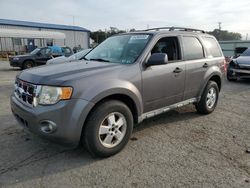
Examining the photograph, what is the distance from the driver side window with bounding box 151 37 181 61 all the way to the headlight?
196cm

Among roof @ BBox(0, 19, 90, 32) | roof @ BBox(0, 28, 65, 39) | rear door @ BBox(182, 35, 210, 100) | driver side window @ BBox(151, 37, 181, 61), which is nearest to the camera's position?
driver side window @ BBox(151, 37, 181, 61)

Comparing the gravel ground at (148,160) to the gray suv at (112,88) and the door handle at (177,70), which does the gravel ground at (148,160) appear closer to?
the gray suv at (112,88)

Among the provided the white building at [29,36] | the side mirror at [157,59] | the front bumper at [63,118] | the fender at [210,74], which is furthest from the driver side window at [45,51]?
the white building at [29,36]

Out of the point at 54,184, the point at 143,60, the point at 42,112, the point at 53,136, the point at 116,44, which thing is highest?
the point at 116,44

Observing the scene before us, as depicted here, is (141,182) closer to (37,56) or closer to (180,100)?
(180,100)

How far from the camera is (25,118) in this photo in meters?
3.16

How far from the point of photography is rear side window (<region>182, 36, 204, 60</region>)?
4.63 metres

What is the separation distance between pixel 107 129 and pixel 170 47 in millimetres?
2064

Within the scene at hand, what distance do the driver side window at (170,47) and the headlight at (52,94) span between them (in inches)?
77.1

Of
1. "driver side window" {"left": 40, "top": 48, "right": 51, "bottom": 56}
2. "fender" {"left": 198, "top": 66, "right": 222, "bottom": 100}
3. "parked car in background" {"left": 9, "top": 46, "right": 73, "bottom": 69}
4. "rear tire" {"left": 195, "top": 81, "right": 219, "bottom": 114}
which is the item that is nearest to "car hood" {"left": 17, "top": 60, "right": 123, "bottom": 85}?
"fender" {"left": 198, "top": 66, "right": 222, "bottom": 100}

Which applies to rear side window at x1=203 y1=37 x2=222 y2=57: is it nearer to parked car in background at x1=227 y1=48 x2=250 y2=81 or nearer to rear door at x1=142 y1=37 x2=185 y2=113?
rear door at x1=142 y1=37 x2=185 y2=113

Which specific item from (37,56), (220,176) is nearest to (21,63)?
(37,56)

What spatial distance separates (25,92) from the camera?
3.29 m

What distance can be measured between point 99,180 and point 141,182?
1.68ft
